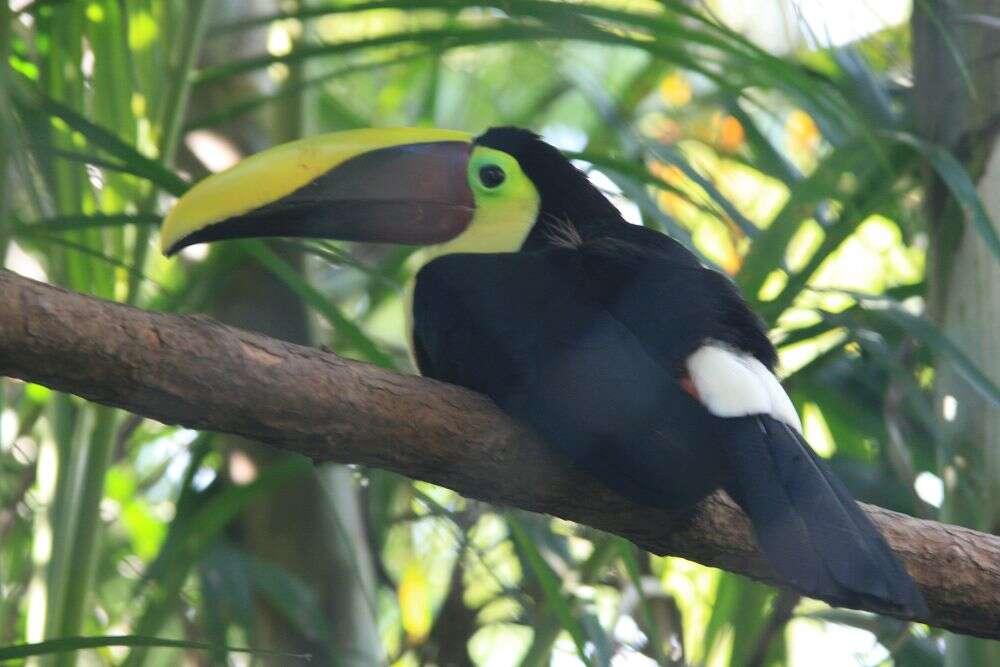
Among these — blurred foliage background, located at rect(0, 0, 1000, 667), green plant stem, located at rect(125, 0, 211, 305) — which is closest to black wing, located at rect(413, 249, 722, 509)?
blurred foliage background, located at rect(0, 0, 1000, 667)

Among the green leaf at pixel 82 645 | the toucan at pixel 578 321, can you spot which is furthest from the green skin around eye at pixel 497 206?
the green leaf at pixel 82 645

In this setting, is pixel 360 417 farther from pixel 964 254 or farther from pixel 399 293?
pixel 964 254

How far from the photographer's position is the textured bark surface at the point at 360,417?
3.69 ft

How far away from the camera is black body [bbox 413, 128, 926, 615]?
4.21 ft

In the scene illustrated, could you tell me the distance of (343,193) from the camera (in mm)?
1789

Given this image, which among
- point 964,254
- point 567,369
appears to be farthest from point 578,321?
point 964,254

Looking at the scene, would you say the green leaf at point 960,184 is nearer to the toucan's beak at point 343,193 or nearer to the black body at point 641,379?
the black body at point 641,379

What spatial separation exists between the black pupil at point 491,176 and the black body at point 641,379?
18 centimetres

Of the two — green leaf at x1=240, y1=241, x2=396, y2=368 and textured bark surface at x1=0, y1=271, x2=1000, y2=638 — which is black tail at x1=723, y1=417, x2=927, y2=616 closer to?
textured bark surface at x1=0, y1=271, x2=1000, y2=638

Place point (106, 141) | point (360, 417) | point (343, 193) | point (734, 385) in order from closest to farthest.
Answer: point (360, 417), point (734, 385), point (106, 141), point (343, 193)

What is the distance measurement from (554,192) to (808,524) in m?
0.70

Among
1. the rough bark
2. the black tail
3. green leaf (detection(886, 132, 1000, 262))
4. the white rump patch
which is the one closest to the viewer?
the black tail

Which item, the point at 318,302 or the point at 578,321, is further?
the point at 318,302

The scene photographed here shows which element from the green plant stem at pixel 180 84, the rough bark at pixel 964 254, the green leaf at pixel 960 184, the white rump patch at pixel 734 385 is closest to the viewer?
the white rump patch at pixel 734 385
